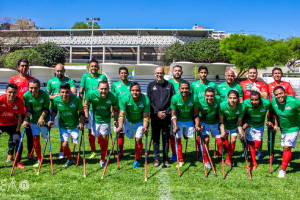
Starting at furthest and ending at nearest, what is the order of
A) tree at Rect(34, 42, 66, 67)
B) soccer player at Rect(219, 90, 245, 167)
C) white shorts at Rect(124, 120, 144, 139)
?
tree at Rect(34, 42, 66, 67) < white shorts at Rect(124, 120, 144, 139) < soccer player at Rect(219, 90, 245, 167)

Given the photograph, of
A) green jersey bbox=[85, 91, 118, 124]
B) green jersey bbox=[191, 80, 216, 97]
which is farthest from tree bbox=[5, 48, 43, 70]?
green jersey bbox=[191, 80, 216, 97]

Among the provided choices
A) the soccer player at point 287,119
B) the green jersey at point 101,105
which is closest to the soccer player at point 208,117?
the soccer player at point 287,119

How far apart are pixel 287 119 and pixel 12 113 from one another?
5.96 metres

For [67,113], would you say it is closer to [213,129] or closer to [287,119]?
[213,129]

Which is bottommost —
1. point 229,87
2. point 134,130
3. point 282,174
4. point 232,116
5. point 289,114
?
point 282,174

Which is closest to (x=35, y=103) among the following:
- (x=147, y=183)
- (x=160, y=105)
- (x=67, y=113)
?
(x=67, y=113)

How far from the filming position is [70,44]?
195ft

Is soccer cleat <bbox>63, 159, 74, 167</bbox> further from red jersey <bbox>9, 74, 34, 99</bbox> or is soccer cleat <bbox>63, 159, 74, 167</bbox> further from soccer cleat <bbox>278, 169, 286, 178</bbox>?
soccer cleat <bbox>278, 169, 286, 178</bbox>

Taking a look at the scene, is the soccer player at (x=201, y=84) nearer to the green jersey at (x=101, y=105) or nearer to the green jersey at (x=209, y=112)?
the green jersey at (x=209, y=112)

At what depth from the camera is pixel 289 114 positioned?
522 cm

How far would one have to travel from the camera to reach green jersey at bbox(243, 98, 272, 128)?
553cm

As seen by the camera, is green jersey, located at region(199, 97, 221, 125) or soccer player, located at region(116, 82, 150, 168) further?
green jersey, located at region(199, 97, 221, 125)

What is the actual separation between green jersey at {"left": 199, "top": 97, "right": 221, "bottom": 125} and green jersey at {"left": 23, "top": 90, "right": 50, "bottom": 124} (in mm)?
3504

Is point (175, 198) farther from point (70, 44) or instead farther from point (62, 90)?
point (70, 44)
